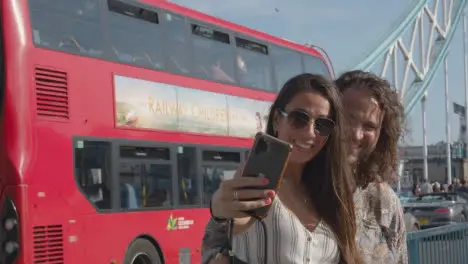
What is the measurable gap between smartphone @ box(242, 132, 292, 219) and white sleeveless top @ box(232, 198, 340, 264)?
0.18 metres

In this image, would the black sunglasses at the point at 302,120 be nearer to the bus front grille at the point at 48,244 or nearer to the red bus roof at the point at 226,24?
the bus front grille at the point at 48,244

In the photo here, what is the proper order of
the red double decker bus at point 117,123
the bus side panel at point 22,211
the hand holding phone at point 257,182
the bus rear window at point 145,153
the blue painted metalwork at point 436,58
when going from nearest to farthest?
1. the hand holding phone at point 257,182
2. the bus side panel at point 22,211
3. the red double decker bus at point 117,123
4. the bus rear window at point 145,153
5. the blue painted metalwork at point 436,58

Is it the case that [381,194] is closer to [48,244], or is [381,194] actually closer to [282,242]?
[282,242]

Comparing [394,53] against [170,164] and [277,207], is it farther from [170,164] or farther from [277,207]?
[277,207]

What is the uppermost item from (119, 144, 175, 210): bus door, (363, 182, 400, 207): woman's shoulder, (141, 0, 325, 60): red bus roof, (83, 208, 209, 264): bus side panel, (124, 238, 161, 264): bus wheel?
(141, 0, 325, 60): red bus roof

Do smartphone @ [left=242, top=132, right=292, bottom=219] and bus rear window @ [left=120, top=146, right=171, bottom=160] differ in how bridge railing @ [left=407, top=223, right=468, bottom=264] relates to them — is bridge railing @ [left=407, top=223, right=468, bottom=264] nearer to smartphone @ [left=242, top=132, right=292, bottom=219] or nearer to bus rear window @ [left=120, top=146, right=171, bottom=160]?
bus rear window @ [left=120, top=146, right=171, bottom=160]

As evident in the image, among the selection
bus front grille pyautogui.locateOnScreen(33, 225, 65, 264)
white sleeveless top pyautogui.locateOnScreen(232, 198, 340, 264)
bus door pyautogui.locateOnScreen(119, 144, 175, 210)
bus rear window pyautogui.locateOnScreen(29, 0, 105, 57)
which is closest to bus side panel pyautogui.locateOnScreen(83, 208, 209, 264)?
bus door pyautogui.locateOnScreen(119, 144, 175, 210)

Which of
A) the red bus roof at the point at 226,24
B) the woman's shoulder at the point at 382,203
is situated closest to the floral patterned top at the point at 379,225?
the woman's shoulder at the point at 382,203

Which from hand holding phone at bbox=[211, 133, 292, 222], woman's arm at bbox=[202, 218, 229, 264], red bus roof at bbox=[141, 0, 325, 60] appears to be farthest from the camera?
red bus roof at bbox=[141, 0, 325, 60]

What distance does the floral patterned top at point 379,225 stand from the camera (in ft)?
8.63

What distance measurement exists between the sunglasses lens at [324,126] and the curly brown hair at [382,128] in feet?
1.79

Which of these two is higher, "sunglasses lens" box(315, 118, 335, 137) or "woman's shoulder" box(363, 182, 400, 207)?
"sunglasses lens" box(315, 118, 335, 137)

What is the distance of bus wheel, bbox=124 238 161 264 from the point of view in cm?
912

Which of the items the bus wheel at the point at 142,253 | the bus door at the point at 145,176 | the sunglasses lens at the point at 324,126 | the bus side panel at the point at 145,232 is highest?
the sunglasses lens at the point at 324,126
